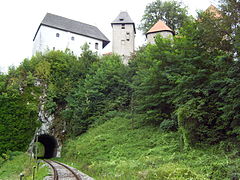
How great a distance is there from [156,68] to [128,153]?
663 cm

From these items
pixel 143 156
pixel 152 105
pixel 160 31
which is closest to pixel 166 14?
pixel 160 31

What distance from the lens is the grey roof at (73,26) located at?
43.4 meters

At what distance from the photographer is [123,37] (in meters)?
43.3

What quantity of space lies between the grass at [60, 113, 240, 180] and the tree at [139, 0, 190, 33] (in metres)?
21.5

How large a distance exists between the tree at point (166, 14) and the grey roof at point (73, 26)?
1058 centimetres

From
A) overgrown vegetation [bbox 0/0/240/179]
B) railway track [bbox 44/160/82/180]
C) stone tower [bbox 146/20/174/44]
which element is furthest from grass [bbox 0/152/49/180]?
stone tower [bbox 146/20/174/44]

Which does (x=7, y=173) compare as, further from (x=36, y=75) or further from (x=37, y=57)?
(x=37, y=57)

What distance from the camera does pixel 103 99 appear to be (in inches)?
1080

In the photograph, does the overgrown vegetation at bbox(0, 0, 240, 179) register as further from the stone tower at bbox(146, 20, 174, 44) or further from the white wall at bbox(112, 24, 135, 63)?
the white wall at bbox(112, 24, 135, 63)

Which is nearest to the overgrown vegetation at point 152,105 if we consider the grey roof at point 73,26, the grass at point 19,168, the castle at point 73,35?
the grass at point 19,168

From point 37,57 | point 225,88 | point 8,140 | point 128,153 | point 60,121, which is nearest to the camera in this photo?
point 225,88

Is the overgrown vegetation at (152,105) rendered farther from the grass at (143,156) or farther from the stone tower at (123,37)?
the stone tower at (123,37)

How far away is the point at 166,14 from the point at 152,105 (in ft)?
84.4

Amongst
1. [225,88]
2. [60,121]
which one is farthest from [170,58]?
[60,121]
